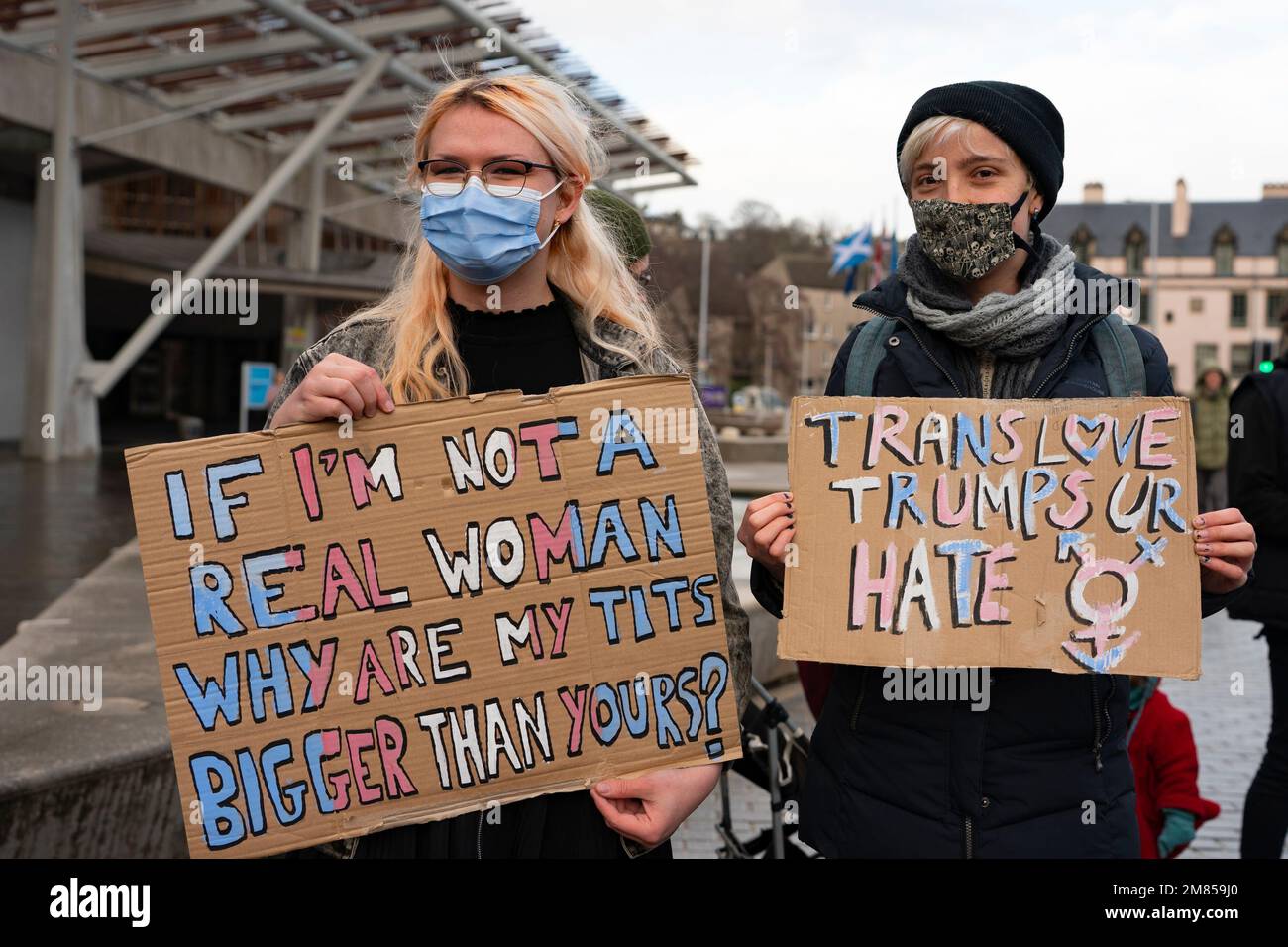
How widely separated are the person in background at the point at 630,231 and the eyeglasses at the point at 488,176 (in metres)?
1.10

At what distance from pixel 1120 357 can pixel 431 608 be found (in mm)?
1350

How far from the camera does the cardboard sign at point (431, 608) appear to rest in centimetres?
220

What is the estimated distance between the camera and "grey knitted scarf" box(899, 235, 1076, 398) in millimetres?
2459

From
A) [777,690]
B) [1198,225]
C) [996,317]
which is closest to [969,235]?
[996,317]

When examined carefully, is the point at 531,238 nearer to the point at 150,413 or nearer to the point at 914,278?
Result: the point at 914,278

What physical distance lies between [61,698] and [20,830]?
3.79ft

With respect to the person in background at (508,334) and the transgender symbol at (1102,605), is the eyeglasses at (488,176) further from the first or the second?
the transgender symbol at (1102,605)

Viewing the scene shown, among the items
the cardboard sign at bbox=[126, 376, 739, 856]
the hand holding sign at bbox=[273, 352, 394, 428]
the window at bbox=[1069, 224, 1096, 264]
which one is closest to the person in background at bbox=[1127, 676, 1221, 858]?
the cardboard sign at bbox=[126, 376, 739, 856]

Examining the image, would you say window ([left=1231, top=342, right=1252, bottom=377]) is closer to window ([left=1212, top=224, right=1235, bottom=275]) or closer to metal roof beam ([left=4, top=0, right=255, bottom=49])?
window ([left=1212, top=224, right=1235, bottom=275])

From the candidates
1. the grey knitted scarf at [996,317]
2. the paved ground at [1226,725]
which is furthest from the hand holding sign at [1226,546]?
the paved ground at [1226,725]

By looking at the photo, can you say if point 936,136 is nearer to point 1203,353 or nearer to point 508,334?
point 508,334

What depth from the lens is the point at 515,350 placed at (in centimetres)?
243

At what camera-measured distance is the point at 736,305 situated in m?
77.8

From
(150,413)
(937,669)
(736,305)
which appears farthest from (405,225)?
(736,305)
